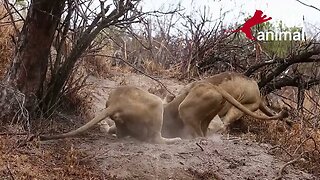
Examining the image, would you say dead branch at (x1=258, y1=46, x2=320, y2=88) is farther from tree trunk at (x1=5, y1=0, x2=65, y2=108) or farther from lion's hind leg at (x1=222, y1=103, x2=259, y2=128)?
tree trunk at (x1=5, y1=0, x2=65, y2=108)

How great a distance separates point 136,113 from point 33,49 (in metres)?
1.34

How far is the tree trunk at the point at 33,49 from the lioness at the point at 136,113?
2.85ft

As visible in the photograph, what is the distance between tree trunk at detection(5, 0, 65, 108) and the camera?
6652mm

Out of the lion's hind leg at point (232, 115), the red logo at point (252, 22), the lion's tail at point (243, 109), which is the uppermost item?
the red logo at point (252, 22)

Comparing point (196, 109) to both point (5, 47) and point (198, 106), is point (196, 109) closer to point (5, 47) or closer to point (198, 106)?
point (198, 106)

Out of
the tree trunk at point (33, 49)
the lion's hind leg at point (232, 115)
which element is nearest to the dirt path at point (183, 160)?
the tree trunk at point (33, 49)

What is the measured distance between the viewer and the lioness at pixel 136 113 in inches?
260

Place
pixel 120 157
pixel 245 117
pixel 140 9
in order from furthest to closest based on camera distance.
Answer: pixel 245 117
pixel 140 9
pixel 120 157

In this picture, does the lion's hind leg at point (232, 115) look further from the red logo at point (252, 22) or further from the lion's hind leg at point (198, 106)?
the red logo at point (252, 22)

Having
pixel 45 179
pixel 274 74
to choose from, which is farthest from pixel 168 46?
pixel 45 179

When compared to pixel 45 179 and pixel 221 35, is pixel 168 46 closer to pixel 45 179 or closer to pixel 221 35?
pixel 221 35

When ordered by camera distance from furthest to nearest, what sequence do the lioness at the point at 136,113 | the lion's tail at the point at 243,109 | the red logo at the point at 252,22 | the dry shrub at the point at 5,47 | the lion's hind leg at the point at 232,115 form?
the red logo at the point at 252,22, the dry shrub at the point at 5,47, the lion's hind leg at the point at 232,115, the lion's tail at the point at 243,109, the lioness at the point at 136,113

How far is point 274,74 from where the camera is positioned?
32.3 feet

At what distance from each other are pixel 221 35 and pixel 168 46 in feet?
7.01
